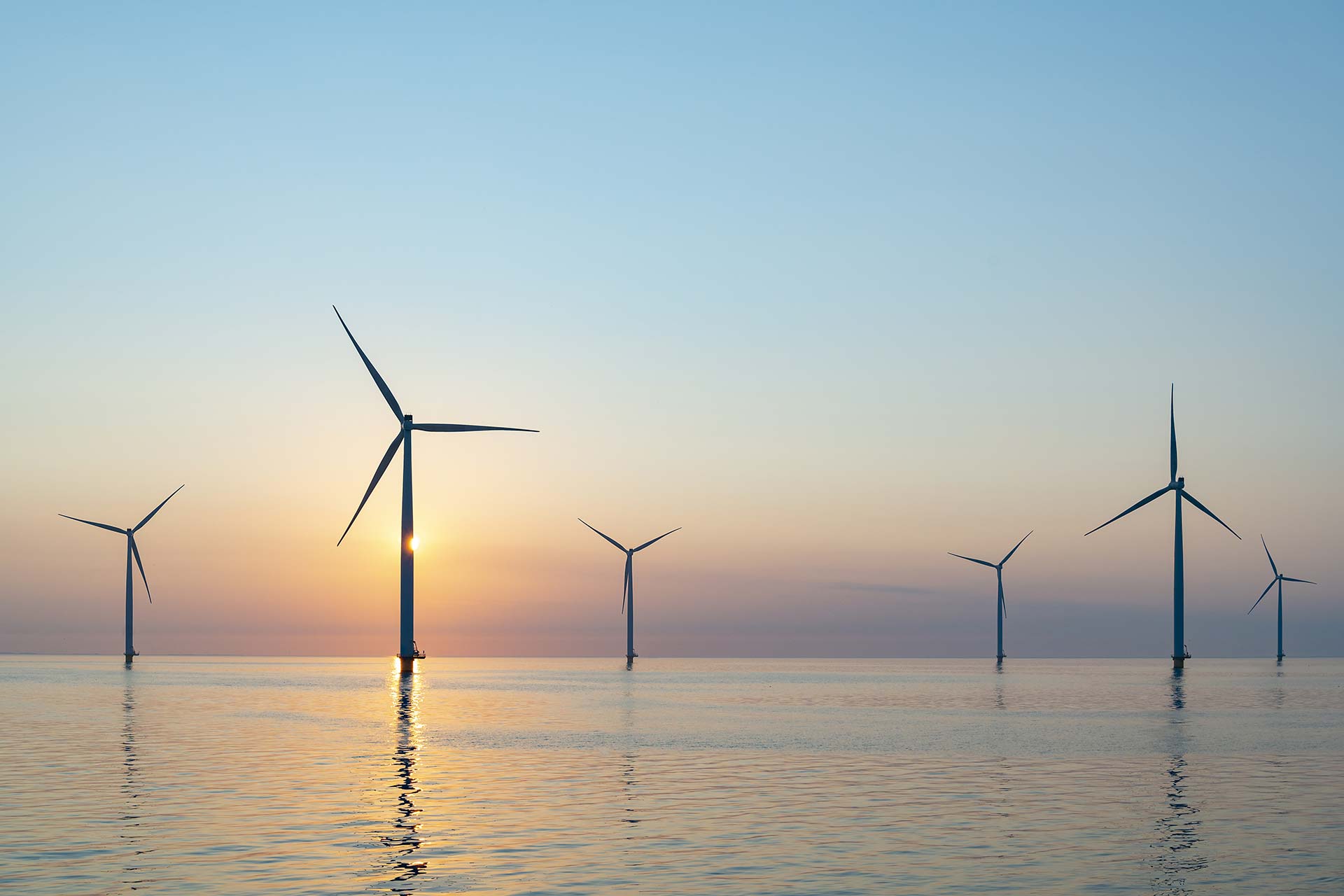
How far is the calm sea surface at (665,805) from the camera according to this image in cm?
2894

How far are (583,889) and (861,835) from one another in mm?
10152

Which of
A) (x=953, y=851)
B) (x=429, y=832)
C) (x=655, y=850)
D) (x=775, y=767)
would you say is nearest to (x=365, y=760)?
(x=775, y=767)

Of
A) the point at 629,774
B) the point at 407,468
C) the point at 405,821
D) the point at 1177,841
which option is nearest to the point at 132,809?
the point at 405,821

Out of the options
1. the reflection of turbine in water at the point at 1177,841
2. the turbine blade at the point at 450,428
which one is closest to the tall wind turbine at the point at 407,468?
the turbine blade at the point at 450,428

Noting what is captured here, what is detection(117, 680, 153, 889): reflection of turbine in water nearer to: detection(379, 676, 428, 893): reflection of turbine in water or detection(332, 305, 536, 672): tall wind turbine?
detection(379, 676, 428, 893): reflection of turbine in water

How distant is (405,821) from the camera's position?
121 ft

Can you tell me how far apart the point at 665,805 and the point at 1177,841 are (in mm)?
14686

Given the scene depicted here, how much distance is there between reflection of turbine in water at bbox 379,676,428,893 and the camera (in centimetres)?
2864

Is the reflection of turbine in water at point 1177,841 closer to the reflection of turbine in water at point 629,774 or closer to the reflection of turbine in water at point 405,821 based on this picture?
the reflection of turbine in water at point 629,774

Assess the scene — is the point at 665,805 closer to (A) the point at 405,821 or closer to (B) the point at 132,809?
(A) the point at 405,821

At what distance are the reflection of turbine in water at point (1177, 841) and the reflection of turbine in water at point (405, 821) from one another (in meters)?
15.5

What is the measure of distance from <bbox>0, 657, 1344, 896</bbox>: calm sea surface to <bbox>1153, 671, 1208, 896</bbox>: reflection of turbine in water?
4.3 inches

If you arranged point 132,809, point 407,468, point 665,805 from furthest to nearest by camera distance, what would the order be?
point 407,468 < point 665,805 < point 132,809

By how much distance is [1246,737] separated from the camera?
7462 cm
